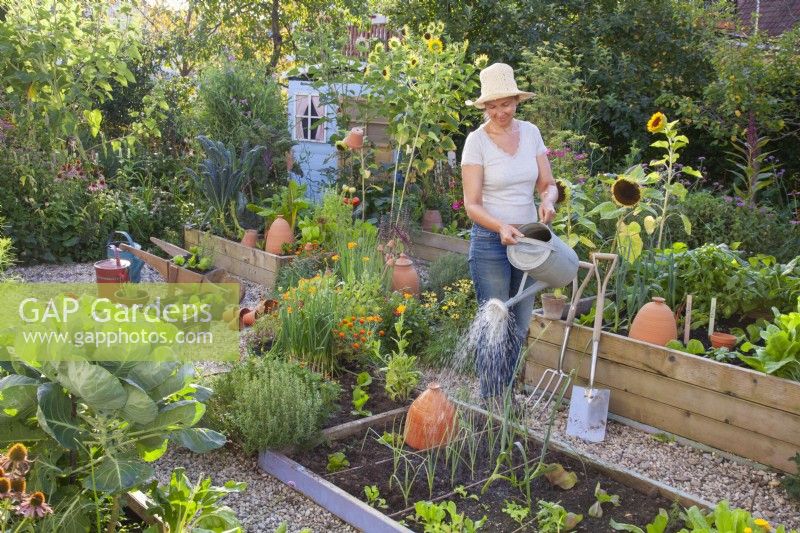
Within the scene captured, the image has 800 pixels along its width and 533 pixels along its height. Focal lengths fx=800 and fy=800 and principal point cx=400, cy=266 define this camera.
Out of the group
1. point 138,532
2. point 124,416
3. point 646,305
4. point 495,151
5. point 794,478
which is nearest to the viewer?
point 124,416

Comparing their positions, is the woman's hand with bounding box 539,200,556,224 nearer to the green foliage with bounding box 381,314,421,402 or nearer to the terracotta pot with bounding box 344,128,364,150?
the green foliage with bounding box 381,314,421,402

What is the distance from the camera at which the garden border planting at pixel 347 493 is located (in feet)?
8.85

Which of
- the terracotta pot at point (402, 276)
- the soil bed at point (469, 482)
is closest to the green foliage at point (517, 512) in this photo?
the soil bed at point (469, 482)

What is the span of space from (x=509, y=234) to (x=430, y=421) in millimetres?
819

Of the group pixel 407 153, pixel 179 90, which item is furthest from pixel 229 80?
pixel 179 90

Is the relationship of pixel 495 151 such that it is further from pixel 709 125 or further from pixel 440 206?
pixel 709 125

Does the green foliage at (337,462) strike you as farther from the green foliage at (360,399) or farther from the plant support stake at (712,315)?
the plant support stake at (712,315)

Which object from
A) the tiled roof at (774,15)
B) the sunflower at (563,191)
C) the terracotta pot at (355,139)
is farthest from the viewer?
the tiled roof at (774,15)

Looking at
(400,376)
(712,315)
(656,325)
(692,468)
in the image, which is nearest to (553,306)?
(656,325)

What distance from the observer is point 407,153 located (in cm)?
630

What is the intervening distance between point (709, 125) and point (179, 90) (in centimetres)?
585

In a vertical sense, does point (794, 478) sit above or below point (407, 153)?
below

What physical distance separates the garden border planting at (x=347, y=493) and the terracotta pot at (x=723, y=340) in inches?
39.6

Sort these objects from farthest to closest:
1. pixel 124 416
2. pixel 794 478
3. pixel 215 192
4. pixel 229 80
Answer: pixel 229 80 < pixel 215 192 < pixel 794 478 < pixel 124 416
